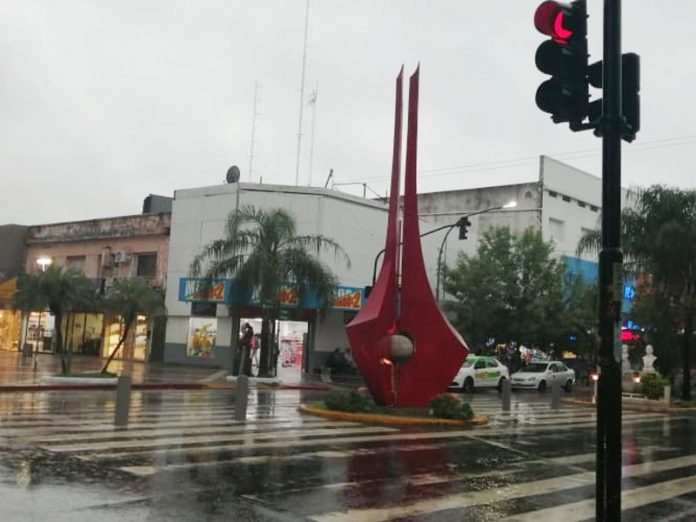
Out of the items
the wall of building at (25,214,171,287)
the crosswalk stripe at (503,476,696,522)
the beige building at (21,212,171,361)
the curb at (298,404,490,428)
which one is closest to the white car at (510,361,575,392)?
the curb at (298,404,490,428)

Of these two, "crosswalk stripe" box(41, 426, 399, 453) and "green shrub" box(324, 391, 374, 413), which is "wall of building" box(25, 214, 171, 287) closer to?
"green shrub" box(324, 391, 374, 413)

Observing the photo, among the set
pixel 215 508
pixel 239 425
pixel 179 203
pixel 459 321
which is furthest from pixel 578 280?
pixel 215 508

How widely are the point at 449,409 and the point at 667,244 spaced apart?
15.0 meters

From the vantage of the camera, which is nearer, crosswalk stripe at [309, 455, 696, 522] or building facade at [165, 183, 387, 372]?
crosswalk stripe at [309, 455, 696, 522]

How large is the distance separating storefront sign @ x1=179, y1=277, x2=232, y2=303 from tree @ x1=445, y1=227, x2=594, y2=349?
11.6 m

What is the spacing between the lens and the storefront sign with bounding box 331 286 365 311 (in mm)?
36594

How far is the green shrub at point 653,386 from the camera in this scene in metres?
27.4

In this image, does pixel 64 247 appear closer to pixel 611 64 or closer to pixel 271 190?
pixel 271 190

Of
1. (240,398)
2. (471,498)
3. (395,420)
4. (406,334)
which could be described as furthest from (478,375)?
(471,498)

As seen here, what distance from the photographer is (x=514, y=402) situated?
27.0 meters

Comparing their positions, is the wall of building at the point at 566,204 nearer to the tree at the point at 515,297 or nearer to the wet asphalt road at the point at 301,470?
the tree at the point at 515,297

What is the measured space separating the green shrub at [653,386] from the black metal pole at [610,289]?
77.2 feet

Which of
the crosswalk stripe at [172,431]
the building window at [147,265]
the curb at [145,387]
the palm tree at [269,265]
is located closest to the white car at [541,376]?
the curb at [145,387]

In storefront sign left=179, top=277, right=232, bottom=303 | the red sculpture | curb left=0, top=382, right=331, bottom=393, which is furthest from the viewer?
storefront sign left=179, top=277, right=232, bottom=303
